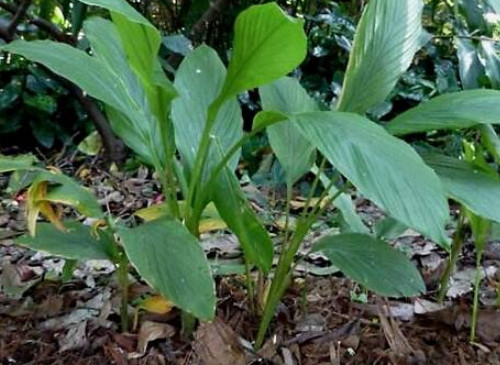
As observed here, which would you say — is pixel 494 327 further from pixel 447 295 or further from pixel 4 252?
pixel 4 252

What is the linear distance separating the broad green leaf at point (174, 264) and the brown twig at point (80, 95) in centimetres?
143

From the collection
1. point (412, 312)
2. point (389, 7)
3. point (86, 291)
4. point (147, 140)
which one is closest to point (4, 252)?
point (86, 291)

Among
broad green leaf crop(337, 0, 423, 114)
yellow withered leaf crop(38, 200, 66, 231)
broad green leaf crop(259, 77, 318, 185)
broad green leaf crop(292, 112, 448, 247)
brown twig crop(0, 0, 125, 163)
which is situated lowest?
brown twig crop(0, 0, 125, 163)

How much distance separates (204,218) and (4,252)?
1.82 ft

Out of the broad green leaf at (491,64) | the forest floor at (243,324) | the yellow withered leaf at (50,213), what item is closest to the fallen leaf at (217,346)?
the forest floor at (243,324)

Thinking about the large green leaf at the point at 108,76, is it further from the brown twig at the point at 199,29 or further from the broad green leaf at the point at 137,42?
the brown twig at the point at 199,29

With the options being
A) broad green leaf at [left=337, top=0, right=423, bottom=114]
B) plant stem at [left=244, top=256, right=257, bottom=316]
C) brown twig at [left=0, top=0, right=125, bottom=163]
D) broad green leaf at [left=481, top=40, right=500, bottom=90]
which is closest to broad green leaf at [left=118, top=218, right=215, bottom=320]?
plant stem at [left=244, top=256, right=257, bottom=316]

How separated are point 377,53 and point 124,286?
0.51 meters

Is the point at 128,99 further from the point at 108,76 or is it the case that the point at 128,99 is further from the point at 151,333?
the point at 151,333

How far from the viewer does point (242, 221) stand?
1.06 metres

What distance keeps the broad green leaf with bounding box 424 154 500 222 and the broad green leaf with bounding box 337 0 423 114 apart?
0.43 ft

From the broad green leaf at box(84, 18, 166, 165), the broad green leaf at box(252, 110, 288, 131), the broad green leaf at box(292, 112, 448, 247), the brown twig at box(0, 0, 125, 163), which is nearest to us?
the broad green leaf at box(292, 112, 448, 247)

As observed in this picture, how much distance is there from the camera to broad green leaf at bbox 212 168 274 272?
3.49 ft

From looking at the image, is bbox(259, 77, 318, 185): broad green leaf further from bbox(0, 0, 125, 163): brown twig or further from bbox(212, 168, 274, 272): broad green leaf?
bbox(0, 0, 125, 163): brown twig
